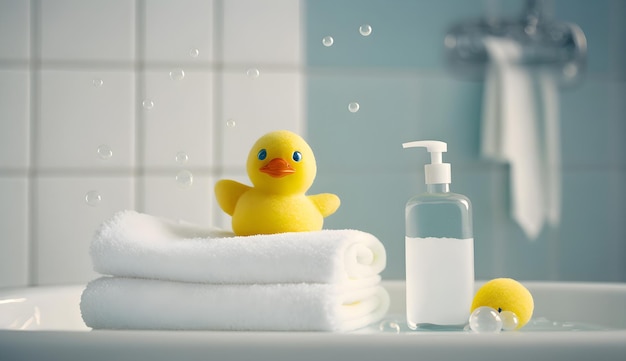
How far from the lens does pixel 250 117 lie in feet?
5.47

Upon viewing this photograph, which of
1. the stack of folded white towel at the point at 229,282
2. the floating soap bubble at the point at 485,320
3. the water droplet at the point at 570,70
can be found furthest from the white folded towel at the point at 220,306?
the water droplet at the point at 570,70

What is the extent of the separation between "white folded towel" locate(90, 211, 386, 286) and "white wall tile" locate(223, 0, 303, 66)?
3.17 feet

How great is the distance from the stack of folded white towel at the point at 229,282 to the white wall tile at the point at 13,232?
3.10ft

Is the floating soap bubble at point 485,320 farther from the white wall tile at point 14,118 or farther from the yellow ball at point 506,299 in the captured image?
the white wall tile at point 14,118

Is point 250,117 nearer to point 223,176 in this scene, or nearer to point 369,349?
point 223,176

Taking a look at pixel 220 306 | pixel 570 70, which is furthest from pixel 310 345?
pixel 570 70

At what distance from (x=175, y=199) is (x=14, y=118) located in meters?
0.40

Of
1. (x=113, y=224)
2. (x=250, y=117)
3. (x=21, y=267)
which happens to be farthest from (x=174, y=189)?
(x=113, y=224)

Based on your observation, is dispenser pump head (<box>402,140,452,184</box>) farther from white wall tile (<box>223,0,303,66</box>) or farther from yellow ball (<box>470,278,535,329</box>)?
white wall tile (<box>223,0,303,66</box>)

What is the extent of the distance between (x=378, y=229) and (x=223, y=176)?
39cm

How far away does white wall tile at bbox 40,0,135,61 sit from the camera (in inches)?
64.3

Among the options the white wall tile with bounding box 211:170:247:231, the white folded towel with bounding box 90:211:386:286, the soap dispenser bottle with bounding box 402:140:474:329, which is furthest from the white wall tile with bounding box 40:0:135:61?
the soap dispenser bottle with bounding box 402:140:474:329

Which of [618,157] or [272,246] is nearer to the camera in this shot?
[272,246]

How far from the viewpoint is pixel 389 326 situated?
81 cm
